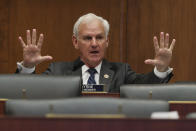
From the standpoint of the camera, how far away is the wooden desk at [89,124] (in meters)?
0.67

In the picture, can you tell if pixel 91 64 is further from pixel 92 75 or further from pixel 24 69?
pixel 24 69

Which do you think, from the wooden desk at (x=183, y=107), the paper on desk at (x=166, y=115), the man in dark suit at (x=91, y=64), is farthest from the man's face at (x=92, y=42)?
the paper on desk at (x=166, y=115)

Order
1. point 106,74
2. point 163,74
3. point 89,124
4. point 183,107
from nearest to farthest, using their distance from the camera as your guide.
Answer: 1. point 89,124
2. point 183,107
3. point 163,74
4. point 106,74

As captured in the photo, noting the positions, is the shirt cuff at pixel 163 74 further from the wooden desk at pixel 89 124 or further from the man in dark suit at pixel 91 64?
the wooden desk at pixel 89 124

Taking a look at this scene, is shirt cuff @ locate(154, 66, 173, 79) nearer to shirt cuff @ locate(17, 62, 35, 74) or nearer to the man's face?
the man's face

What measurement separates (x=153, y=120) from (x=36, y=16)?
1.96m

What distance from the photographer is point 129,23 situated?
252cm

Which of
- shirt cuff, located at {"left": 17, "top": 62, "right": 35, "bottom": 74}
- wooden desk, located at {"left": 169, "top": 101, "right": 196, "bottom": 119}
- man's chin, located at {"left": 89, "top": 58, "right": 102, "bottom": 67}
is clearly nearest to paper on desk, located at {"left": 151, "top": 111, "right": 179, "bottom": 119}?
wooden desk, located at {"left": 169, "top": 101, "right": 196, "bottom": 119}

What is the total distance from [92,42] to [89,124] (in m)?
1.12

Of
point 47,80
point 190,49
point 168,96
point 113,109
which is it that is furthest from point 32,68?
point 190,49

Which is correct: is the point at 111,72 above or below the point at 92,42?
below

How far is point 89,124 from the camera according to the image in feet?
2.22

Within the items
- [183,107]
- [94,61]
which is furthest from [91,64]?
[183,107]

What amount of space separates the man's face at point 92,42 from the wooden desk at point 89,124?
109 centimetres
